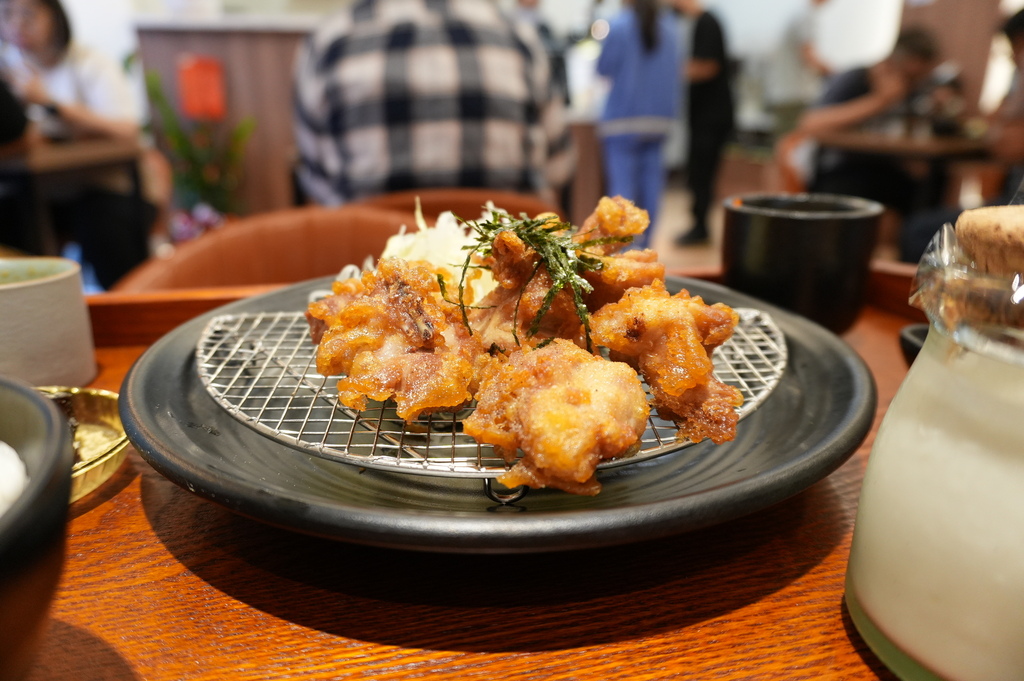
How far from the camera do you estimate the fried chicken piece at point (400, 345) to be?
101 centimetres

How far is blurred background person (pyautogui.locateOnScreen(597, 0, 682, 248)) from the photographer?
19.6 feet

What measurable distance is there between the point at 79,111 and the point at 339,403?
5.48 metres

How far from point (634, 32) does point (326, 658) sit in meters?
6.23

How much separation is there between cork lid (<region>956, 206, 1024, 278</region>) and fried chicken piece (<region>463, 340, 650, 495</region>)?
1.37 ft

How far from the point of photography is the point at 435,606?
2.75 feet

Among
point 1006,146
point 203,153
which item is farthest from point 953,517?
point 203,153

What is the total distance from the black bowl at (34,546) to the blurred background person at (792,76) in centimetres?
1278

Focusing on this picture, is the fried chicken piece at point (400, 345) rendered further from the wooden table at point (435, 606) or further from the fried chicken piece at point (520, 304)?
the wooden table at point (435, 606)

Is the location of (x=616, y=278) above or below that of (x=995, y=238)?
below

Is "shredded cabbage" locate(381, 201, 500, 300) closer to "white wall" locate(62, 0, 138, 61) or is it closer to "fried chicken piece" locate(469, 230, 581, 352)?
"fried chicken piece" locate(469, 230, 581, 352)

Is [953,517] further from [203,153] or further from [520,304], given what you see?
[203,153]

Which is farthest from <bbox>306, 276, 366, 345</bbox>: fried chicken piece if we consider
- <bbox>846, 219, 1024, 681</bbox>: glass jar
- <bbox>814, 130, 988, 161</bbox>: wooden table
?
<bbox>814, 130, 988, 161</bbox>: wooden table

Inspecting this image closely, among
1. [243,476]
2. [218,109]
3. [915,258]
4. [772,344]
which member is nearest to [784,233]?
[772,344]

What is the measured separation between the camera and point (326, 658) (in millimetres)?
758
